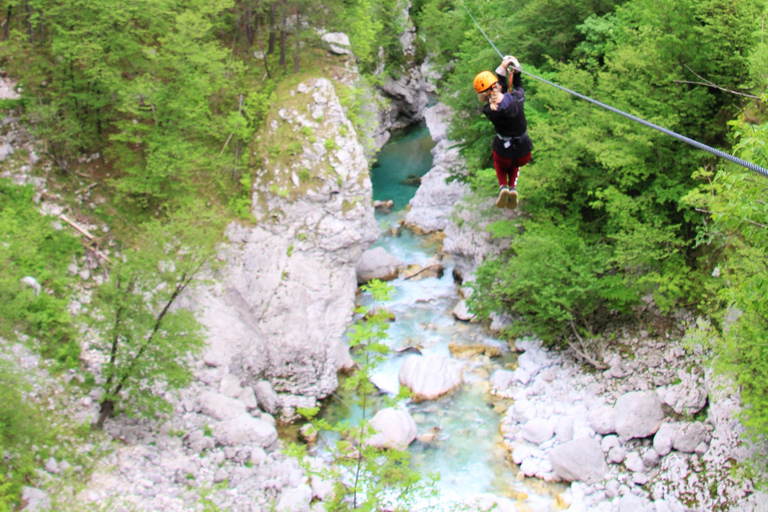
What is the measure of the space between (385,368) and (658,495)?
8.12 m

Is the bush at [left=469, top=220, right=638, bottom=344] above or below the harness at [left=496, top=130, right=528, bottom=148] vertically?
below

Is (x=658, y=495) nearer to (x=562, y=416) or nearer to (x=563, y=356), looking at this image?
(x=562, y=416)

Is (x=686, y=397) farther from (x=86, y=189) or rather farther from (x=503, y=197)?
(x=86, y=189)

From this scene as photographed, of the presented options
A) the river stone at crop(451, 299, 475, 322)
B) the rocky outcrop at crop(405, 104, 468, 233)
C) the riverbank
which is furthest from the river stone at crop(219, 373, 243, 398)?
the rocky outcrop at crop(405, 104, 468, 233)

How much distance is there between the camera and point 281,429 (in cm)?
1622

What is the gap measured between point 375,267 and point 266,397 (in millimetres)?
7814

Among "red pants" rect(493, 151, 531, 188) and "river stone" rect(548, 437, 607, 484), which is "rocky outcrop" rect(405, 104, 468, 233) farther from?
"red pants" rect(493, 151, 531, 188)

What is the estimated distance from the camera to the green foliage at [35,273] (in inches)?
493

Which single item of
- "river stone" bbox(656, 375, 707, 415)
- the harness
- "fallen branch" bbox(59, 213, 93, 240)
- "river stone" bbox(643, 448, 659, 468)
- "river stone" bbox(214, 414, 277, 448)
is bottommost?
"river stone" bbox(214, 414, 277, 448)

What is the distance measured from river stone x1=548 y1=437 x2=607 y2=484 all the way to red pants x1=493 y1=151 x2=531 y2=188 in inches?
348

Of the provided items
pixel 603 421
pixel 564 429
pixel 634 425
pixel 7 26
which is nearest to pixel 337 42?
pixel 7 26

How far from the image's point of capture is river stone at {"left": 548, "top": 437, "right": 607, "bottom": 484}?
14.2 m

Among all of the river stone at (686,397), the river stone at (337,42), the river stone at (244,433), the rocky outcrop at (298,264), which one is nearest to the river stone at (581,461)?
the river stone at (686,397)

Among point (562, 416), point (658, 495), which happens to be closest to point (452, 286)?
point (562, 416)
